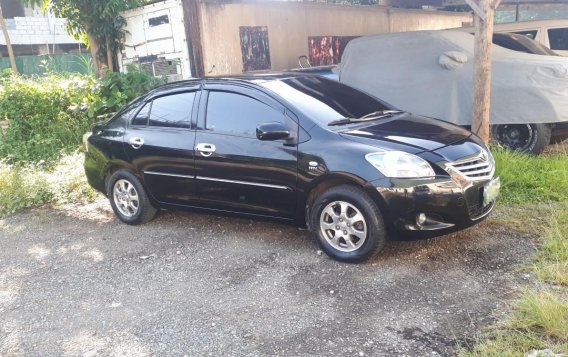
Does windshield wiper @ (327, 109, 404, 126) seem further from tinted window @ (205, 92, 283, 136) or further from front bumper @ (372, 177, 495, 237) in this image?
front bumper @ (372, 177, 495, 237)

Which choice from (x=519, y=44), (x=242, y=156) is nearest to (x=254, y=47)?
(x=519, y=44)

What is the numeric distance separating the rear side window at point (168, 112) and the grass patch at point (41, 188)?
6.80 ft

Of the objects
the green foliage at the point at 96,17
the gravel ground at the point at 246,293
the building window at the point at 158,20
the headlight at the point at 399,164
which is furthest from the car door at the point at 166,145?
the green foliage at the point at 96,17

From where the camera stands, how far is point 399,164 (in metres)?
4.00

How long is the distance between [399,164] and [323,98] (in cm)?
116

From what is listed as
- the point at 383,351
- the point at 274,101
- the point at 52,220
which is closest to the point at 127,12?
the point at 52,220

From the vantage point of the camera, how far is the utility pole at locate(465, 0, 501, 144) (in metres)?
5.70

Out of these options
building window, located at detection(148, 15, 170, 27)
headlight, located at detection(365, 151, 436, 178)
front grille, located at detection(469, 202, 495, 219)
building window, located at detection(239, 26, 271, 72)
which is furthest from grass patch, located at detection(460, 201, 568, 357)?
building window, located at detection(148, 15, 170, 27)

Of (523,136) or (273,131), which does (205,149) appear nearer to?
(273,131)

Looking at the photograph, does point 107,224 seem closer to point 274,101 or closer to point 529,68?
point 274,101

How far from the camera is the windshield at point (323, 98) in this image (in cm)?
453

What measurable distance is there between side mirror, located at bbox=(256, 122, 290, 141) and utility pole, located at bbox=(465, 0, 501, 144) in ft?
9.25

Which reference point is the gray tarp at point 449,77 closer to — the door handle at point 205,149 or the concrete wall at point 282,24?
the concrete wall at point 282,24

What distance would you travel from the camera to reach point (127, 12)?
1054 cm
